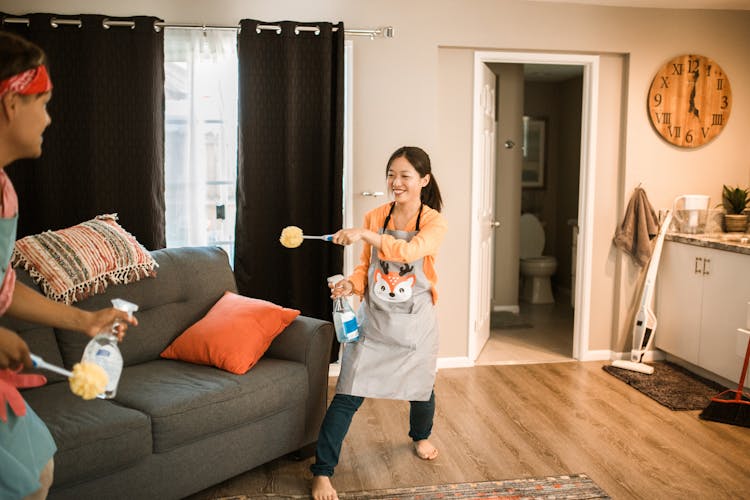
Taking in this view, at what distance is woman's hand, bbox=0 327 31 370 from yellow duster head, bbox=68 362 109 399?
100 mm

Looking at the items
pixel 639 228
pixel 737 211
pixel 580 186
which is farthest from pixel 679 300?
pixel 580 186

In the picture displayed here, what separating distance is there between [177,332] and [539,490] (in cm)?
176

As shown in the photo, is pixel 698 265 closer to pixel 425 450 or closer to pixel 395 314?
pixel 425 450

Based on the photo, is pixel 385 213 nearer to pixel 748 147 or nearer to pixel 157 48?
pixel 157 48

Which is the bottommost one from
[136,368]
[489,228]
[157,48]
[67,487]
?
[67,487]

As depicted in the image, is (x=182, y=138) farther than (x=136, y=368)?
Yes

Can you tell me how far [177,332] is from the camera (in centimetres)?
312

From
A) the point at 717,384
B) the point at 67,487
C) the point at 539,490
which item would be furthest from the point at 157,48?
the point at 717,384

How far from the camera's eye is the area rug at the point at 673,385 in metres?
3.85

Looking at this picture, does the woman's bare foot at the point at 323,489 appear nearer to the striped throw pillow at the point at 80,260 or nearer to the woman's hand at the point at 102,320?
the striped throw pillow at the point at 80,260

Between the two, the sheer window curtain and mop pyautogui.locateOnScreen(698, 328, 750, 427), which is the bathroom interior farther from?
the sheer window curtain

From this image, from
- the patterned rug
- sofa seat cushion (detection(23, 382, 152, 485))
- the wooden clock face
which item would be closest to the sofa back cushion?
sofa seat cushion (detection(23, 382, 152, 485))

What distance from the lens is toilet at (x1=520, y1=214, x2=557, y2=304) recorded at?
6.66 metres

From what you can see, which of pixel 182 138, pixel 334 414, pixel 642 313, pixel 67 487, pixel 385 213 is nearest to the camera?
pixel 67 487
